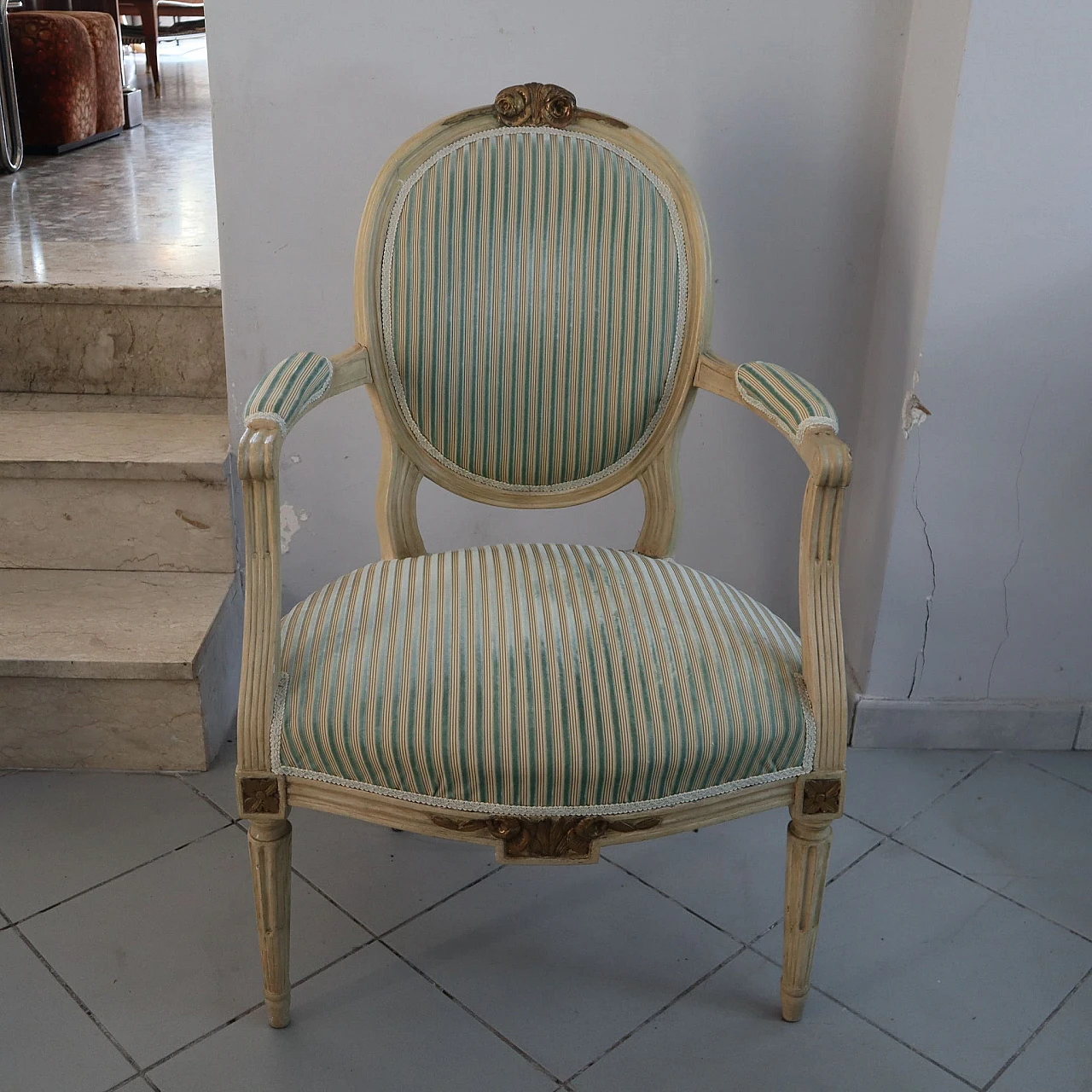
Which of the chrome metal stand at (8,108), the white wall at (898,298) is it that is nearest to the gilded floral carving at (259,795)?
the white wall at (898,298)

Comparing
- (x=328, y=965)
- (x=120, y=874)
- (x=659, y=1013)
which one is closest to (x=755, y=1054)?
(x=659, y=1013)

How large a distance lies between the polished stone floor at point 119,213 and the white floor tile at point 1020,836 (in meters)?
1.49

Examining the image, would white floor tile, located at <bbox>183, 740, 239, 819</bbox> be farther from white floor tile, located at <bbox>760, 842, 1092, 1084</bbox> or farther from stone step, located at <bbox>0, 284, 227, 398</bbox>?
white floor tile, located at <bbox>760, 842, 1092, 1084</bbox>

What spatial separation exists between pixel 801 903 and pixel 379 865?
598 millimetres

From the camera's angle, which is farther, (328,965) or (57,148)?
(57,148)

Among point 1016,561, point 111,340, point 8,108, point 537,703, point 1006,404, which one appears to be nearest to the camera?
point 537,703

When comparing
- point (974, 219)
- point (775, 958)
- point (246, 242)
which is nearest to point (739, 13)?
point (974, 219)

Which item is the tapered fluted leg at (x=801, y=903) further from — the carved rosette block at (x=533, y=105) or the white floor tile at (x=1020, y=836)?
the carved rosette block at (x=533, y=105)

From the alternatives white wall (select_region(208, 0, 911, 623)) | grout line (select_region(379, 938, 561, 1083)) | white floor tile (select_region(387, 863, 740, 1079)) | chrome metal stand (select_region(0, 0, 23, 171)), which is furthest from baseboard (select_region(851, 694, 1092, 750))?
chrome metal stand (select_region(0, 0, 23, 171))

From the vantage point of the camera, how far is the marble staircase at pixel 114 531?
1.66m

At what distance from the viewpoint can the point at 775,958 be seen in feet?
4.56

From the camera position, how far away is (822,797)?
1146mm

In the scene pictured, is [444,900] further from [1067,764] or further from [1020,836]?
[1067,764]

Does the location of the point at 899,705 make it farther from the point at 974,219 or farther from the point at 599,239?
the point at 599,239
